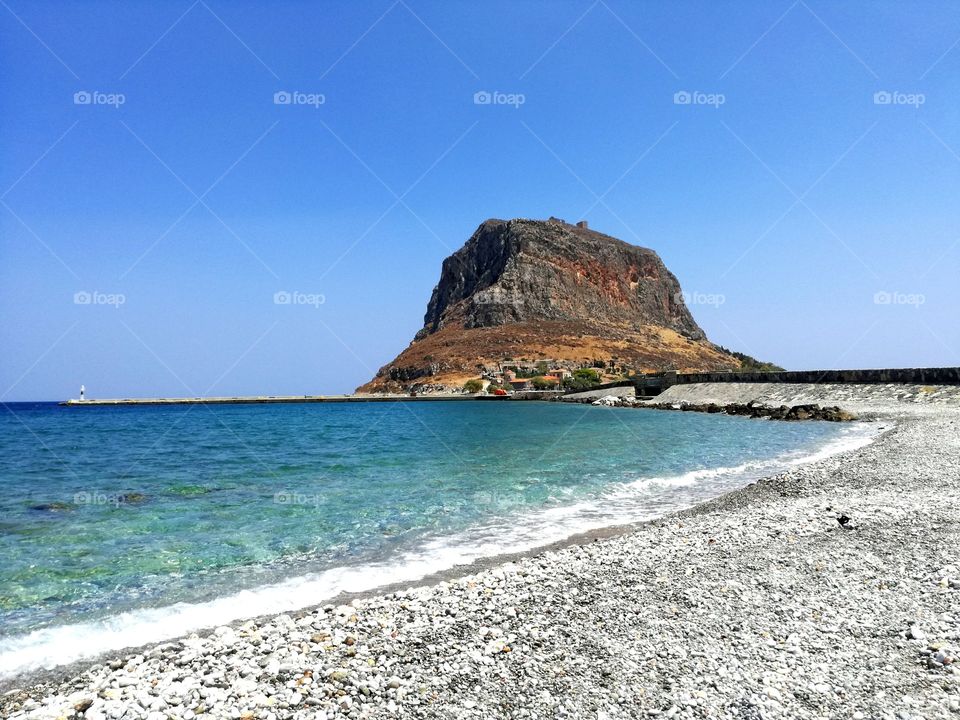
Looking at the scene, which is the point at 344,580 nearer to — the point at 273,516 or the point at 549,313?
the point at 273,516

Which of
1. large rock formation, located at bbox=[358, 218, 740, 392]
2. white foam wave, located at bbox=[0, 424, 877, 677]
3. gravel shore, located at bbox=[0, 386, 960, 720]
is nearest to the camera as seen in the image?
gravel shore, located at bbox=[0, 386, 960, 720]

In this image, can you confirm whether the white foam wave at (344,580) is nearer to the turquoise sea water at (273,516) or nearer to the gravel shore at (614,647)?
the turquoise sea water at (273,516)

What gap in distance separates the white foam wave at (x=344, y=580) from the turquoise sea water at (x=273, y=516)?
39mm

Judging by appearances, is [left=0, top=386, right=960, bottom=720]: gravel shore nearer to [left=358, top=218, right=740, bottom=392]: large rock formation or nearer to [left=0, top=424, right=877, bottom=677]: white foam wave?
[left=0, top=424, right=877, bottom=677]: white foam wave

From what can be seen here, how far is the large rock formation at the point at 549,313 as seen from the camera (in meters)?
139

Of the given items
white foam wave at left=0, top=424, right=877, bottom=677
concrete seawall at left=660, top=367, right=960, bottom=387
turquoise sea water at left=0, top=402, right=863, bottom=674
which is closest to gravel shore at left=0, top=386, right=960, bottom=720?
white foam wave at left=0, top=424, right=877, bottom=677

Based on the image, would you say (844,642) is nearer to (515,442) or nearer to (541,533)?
(541,533)

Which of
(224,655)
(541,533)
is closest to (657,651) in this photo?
(224,655)

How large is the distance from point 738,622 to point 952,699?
2006 millimetres

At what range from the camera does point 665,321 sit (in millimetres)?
188750

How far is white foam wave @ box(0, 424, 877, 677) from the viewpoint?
293 inches

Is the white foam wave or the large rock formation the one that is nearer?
the white foam wave

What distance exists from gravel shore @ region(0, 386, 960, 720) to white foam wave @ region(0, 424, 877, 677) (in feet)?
3.04

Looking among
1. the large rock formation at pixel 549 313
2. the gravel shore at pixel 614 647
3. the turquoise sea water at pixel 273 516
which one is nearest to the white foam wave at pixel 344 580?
the turquoise sea water at pixel 273 516
